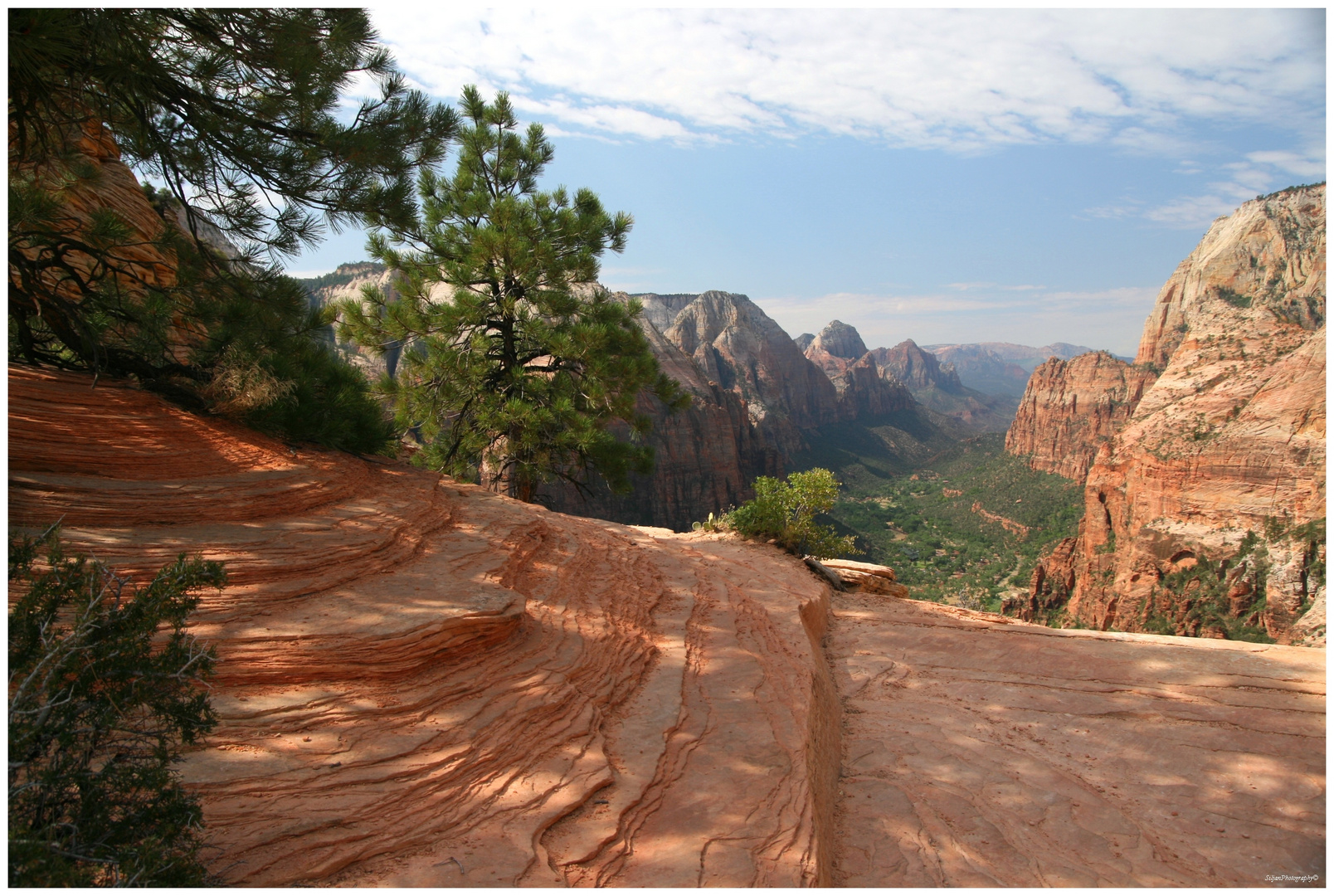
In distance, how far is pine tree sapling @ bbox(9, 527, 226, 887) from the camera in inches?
98.0

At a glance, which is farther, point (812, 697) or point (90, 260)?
point (90, 260)

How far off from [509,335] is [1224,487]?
171ft

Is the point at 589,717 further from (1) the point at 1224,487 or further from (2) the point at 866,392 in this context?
(2) the point at 866,392

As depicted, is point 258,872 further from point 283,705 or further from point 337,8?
point 337,8

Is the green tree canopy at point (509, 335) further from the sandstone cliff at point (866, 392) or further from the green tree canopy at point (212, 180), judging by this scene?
the sandstone cliff at point (866, 392)

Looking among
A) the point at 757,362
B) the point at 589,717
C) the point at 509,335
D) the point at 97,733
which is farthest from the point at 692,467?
the point at 757,362

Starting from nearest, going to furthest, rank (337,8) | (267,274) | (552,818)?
(552,818) < (337,8) < (267,274)

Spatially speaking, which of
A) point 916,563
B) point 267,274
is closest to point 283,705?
point 267,274

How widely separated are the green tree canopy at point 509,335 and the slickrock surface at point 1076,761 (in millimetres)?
6659

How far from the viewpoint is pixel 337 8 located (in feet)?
20.1

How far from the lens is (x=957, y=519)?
77500 mm

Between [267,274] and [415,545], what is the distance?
3.40 meters

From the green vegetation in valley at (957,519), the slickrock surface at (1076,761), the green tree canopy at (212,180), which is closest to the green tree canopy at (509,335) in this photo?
the green tree canopy at (212,180)

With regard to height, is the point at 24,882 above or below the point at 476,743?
above
